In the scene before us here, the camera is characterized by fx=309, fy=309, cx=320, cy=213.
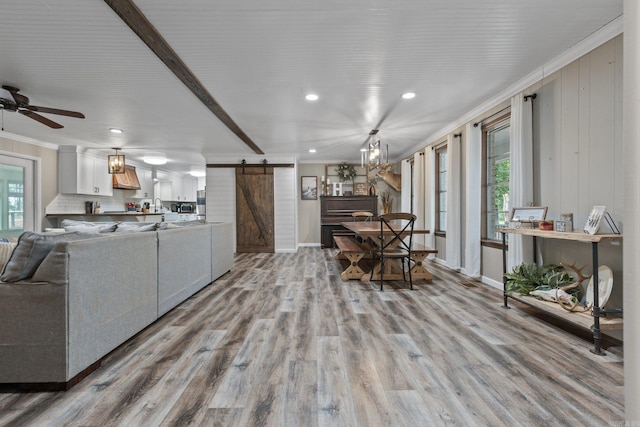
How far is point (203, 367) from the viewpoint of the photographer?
194cm

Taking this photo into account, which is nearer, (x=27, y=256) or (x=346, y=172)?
(x=27, y=256)

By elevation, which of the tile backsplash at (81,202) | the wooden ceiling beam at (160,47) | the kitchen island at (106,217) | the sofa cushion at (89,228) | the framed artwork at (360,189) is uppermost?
the wooden ceiling beam at (160,47)

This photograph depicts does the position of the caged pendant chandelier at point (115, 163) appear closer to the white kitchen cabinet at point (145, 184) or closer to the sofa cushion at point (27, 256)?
the white kitchen cabinet at point (145, 184)

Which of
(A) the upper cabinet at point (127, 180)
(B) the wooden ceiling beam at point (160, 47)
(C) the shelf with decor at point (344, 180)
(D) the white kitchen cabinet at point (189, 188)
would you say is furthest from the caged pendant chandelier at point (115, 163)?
(D) the white kitchen cabinet at point (189, 188)

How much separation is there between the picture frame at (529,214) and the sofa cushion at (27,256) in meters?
3.76

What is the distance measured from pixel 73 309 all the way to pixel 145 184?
820 centimetres

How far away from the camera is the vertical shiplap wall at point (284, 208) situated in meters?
7.56

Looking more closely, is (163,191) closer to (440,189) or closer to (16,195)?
(16,195)

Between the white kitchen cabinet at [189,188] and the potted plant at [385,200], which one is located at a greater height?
the white kitchen cabinet at [189,188]

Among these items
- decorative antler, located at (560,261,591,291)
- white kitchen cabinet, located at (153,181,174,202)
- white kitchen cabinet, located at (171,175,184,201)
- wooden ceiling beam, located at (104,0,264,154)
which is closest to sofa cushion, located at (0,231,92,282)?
wooden ceiling beam, located at (104,0,264,154)

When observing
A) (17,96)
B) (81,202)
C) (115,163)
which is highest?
(17,96)

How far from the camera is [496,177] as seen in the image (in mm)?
4227

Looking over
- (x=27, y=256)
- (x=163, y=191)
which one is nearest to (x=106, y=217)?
Answer: (x=163, y=191)

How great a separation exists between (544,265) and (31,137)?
8.22 m
